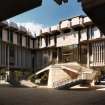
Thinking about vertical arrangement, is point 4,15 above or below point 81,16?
below

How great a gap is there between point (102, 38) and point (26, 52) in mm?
25601

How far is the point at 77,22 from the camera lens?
8762 centimetres

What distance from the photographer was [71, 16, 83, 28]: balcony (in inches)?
3415

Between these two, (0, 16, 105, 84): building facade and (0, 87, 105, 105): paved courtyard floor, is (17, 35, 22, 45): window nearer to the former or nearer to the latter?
(0, 16, 105, 84): building facade

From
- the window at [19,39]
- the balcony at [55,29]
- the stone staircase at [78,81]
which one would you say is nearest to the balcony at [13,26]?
the window at [19,39]

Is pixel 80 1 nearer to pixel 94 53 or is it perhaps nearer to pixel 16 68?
pixel 94 53

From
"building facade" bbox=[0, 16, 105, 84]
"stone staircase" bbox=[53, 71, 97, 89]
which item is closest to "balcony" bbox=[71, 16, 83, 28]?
"building facade" bbox=[0, 16, 105, 84]

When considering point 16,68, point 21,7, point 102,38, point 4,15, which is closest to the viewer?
point 21,7

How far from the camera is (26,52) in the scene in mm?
98688

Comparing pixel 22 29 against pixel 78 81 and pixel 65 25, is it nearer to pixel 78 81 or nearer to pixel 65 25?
pixel 65 25

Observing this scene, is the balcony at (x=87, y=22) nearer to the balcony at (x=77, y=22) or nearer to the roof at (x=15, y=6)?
the balcony at (x=77, y=22)

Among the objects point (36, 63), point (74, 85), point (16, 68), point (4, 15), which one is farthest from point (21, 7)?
point (36, 63)

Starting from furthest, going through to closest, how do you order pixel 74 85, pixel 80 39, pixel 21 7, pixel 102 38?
1. pixel 80 39
2. pixel 102 38
3. pixel 74 85
4. pixel 21 7

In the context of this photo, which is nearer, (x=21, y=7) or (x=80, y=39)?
(x=21, y=7)
